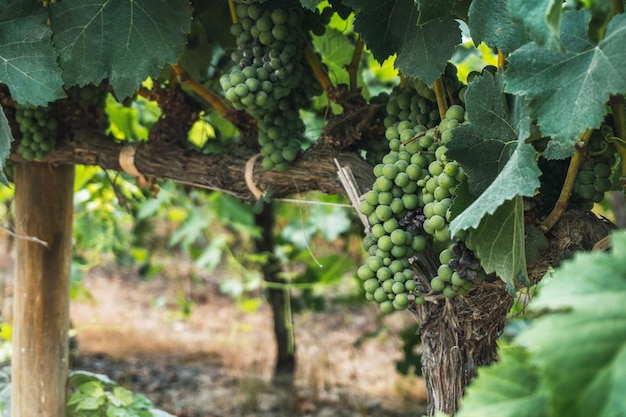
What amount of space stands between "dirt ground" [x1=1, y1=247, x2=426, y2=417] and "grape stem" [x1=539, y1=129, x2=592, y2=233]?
5.21ft

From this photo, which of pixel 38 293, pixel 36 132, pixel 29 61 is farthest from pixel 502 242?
pixel 38 293

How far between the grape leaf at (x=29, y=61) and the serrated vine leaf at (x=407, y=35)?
0.52m

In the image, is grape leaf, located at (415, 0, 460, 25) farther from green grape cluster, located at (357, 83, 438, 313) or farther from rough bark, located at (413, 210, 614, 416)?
rough bark, located at (413, 210, 614, 416)

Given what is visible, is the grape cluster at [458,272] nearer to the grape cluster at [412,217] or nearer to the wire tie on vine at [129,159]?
the grape cluster at [412,217]

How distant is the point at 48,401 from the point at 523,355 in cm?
132

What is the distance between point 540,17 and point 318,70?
0.68m

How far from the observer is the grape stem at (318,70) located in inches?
54.4

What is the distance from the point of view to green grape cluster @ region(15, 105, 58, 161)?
154cm

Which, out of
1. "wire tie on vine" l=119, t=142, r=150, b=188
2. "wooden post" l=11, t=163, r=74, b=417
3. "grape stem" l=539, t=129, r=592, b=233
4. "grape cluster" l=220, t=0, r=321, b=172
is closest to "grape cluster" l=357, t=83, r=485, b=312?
"grape stem" l=539, t=129, r=592, b=233

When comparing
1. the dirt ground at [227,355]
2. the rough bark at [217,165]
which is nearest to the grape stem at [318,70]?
the rough bark at [217,165]

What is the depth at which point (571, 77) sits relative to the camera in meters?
0.85

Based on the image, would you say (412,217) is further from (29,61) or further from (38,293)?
(38,293)

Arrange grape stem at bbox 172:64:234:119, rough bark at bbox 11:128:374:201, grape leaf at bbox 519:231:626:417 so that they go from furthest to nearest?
grape stem at bbox 172:64:234:119, rough bark at bbox 11:128:374:201, grape leaf at bbox 519:231:626:417

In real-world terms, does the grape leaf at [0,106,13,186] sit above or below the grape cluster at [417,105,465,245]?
above
